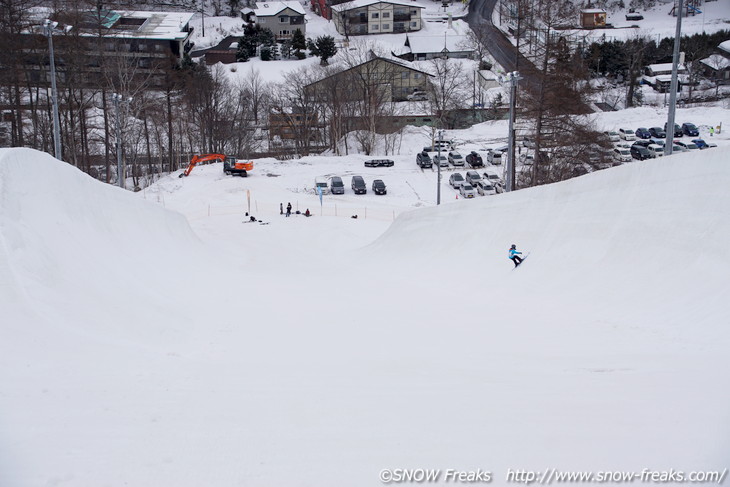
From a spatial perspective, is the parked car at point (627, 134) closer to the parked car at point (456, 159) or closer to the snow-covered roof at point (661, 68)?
the parked car at point (456, 159)

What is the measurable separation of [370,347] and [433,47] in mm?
77262

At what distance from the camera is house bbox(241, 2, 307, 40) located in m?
89.8

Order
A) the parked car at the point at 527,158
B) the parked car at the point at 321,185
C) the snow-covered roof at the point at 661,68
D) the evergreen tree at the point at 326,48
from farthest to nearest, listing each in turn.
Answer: the evergreen tree at the point at 326,48 < the snow-covered roof at the point at 661,68 < the parked car at the point at 321,185 < the parked car at the point at 527,158

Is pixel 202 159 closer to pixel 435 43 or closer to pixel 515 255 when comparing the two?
pixel 515 255

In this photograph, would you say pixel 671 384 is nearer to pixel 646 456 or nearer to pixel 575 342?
pixel 646 456

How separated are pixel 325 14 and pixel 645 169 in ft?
299

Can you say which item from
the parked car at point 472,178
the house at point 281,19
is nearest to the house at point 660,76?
the parked car at point 472,178

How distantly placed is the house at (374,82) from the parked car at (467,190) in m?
22.9

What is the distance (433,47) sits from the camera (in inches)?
3236

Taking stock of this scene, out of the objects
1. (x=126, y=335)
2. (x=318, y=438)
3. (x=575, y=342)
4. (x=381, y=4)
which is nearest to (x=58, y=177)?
(x=126, y=335)

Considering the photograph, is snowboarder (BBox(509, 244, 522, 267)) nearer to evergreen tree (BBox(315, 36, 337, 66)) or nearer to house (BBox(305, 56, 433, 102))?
house (BBox(305, 56, 433, 102))

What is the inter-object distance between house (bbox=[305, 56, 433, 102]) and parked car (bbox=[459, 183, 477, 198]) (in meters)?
22.9

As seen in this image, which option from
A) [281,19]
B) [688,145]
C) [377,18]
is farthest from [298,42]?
[688,145]

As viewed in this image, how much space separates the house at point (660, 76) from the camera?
69.8 meters
